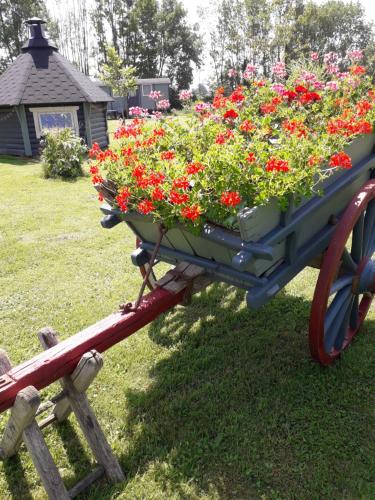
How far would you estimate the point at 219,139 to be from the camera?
2.25 m

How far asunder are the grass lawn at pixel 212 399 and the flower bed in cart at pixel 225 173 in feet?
3.26

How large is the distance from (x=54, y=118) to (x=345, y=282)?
11.8 m

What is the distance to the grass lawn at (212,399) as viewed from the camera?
6.99 feet

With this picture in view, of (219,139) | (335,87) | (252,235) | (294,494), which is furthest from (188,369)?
(335,87)

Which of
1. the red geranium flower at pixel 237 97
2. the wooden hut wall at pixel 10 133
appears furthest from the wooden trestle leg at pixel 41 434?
the wooden hut wall at pixel 10 133

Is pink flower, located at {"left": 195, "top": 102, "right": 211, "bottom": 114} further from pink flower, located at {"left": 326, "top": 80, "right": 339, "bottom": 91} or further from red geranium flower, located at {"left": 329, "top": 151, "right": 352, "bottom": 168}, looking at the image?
red geranium flower, located at {"left": 329, "top": 151, "right": 352, "bottom": 168}

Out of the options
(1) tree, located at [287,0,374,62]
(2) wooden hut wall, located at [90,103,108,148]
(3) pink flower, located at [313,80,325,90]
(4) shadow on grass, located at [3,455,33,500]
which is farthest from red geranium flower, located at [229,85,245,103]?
(1) tree, located at [287,0,374,62]

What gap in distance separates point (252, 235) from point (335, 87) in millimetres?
1931

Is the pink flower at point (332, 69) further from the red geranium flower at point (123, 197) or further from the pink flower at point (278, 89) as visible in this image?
the red geranium flower at point (123, 197)

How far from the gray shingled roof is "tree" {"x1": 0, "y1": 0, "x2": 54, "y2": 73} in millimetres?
26463

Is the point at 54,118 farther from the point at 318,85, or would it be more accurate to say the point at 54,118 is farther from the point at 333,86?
the point at 333,86

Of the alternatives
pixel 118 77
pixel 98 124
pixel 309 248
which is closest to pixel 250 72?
pixel 309 248

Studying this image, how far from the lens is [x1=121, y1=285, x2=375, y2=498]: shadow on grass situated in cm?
213

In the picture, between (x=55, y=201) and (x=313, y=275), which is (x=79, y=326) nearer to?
(x=313, y=275)
